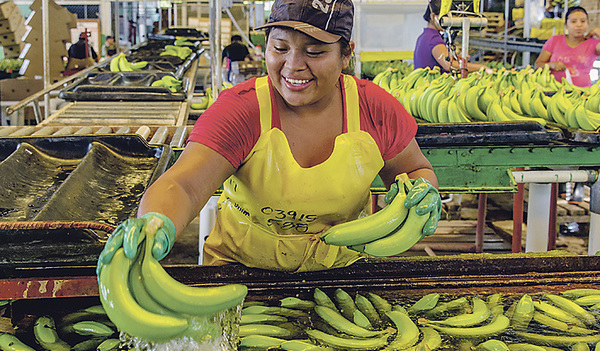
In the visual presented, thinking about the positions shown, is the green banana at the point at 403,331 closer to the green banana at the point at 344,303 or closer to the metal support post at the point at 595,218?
the green banana at the point at 344,303

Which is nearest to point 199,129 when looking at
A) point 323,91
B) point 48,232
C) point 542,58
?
point 323,91

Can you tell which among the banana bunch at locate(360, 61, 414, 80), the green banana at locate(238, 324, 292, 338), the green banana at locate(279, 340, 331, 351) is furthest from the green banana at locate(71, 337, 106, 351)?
the banana bunch at locate(360, 61, 414, 80)

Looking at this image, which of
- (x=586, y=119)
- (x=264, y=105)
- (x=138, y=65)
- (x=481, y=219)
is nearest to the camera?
(x=264, y=105)

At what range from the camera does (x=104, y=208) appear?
2.29 meters

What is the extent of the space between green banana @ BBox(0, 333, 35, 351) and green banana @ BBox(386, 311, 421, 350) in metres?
0.94

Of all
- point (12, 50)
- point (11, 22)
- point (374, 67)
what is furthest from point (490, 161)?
point (12, 50)

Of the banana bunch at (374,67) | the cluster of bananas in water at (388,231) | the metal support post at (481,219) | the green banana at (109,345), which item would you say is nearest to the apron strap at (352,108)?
the cluster of bananas in water at (388,231)

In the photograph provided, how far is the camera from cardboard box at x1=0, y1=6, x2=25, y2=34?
9.88 m

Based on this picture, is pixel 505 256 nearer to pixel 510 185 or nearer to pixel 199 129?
pixel 199 129

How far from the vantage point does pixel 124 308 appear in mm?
1124

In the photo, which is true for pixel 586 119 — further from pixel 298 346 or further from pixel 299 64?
pixel 298 346

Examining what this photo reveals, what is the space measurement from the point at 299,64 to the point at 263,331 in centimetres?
76

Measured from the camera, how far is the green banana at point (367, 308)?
1691mm

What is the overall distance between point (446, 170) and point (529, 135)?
20.2 inches
